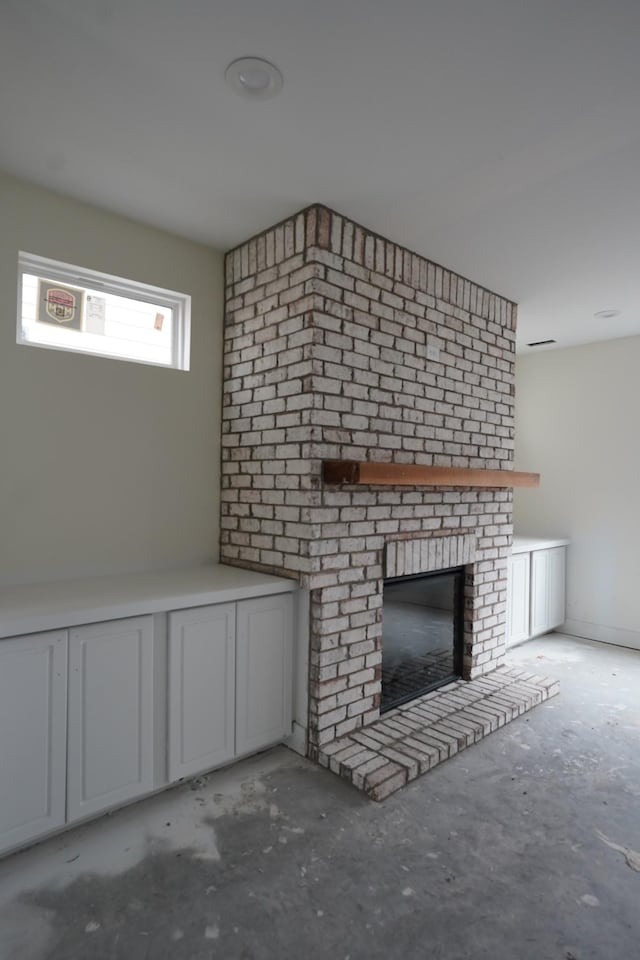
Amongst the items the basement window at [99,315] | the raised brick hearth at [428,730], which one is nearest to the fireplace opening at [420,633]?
the raised brick hearth at [428,730]

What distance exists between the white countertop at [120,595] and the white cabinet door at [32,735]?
0.24 ft

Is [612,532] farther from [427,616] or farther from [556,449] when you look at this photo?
[427,616]

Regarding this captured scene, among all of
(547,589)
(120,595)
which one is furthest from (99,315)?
(547,589)

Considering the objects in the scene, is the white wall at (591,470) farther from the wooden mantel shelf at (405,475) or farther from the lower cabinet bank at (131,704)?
the lower cabinet bank at (131,704)

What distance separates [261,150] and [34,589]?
206cm

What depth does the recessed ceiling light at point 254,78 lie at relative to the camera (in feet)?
5.61

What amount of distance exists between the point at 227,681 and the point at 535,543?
9.99 feet

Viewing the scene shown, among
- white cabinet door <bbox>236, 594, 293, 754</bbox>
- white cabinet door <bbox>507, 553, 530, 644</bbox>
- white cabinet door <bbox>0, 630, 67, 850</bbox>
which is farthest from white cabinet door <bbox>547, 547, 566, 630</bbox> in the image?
white cabinet door <bbox>0, 630, 67, 850</bbox>

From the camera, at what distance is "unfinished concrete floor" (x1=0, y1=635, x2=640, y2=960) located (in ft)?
5.20

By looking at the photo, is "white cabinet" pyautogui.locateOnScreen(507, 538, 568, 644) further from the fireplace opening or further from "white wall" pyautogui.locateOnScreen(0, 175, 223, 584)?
"white wall" pyautogui.locateOnScreen(0, 175, 223, 584)

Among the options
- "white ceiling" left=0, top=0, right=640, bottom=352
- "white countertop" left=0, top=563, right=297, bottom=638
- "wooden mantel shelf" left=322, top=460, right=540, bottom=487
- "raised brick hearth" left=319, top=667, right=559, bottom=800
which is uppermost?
"white ceiling" left=0, top=0, right=640, bottom=352

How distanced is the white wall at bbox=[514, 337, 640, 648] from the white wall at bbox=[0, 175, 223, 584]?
333 cm

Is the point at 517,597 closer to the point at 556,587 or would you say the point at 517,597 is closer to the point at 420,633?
the point at 556,587

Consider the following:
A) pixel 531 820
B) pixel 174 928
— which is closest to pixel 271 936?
pixel 174 928
